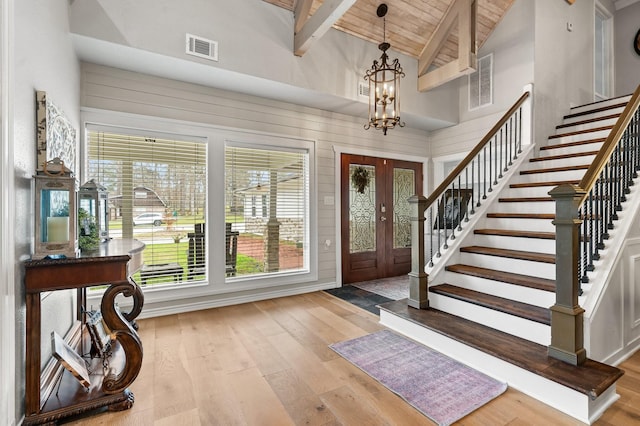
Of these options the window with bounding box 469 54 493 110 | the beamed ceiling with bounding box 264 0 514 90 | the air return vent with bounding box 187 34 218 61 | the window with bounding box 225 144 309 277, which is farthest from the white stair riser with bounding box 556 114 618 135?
the air return vent with bounding box 187 34 218 61

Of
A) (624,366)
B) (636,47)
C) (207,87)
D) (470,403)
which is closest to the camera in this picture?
(470,403)

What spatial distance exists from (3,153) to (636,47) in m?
8.88

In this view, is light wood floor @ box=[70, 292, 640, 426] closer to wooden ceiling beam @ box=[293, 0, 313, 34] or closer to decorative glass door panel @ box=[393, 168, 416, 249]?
decorative glass door panel @ box=[393, 168, 416, 249]

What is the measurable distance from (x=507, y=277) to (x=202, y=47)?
3.78 meters

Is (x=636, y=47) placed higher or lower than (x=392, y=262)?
higher

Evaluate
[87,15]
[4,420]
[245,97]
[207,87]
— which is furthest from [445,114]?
[4,420]

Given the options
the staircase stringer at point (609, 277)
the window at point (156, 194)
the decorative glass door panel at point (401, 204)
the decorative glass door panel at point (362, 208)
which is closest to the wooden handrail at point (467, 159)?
the staircase stringer at point (609, 277)

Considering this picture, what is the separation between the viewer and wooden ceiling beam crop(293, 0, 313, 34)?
3.66 metres

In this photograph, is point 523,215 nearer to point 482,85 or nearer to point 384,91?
point 384,91

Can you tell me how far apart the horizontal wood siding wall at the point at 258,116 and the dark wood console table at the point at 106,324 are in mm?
2088

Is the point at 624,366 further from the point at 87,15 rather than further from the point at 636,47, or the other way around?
the point at 636,47

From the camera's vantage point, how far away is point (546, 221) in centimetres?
330

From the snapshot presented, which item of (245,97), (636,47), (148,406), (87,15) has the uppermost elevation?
(636,47)

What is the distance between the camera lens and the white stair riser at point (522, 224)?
130 inches
